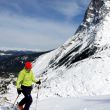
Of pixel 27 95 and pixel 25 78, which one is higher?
pixel 25 78

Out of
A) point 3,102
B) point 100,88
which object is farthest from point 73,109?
point 100,88

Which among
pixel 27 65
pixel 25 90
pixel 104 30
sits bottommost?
pixel 25 90

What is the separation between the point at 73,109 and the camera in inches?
721

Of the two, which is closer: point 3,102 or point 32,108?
point 32,108

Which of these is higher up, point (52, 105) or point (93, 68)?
point (93, 68)

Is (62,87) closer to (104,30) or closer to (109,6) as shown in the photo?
(104,30)

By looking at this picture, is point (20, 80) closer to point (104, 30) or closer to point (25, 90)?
point (25, 90)

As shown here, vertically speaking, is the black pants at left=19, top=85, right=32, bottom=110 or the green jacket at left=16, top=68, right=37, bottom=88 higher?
the green jacket at left=16, top=68, right=37, bottom=88

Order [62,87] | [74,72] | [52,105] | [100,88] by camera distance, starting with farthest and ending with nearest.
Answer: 1. [74,72]
2. [62,87]
3. [100,88]
4. [52,105]

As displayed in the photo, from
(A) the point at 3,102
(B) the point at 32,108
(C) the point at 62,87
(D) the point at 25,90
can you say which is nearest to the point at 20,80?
(D) the point at 25,90

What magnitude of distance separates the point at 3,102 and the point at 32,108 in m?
3.31

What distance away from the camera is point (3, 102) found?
22.5 m

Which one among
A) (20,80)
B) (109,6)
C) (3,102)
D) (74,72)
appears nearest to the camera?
(20,80)

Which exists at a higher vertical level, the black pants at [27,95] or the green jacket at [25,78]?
the green jacket at [25,78]
